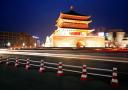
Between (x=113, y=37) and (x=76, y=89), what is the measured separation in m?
116

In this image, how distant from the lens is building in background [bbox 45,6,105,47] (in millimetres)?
68250

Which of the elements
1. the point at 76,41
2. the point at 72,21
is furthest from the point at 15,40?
the point at 76,41

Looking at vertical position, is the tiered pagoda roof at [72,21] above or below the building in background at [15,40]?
above

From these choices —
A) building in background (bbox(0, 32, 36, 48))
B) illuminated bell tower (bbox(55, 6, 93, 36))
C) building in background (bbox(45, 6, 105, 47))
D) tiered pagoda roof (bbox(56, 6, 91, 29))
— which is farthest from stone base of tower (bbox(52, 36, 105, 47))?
building in background (bbox(0, 32, 36, 48))

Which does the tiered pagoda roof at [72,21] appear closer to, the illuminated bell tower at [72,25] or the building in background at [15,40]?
the illuminated bell tower at [72,25]

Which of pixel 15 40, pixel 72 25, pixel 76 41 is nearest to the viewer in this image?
pixel 76 41

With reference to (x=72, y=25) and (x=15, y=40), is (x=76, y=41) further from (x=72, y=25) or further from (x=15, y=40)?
(x=15, y=40)

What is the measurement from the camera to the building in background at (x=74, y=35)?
224ft

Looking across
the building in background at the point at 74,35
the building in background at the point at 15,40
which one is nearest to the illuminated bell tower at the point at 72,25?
the building in background at the point at 74,35

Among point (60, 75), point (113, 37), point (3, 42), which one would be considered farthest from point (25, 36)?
point (60, 75)

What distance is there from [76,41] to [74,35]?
2.45 meters

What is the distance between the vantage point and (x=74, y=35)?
70438 mm

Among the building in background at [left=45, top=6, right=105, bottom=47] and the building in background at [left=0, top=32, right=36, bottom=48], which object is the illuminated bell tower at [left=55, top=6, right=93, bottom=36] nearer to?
the building in background at [left=45, top=6, right=105, bottom=47]

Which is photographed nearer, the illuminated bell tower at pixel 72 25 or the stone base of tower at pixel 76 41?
the stone base of tower at pixel 76 41
